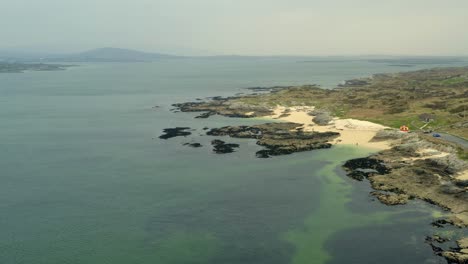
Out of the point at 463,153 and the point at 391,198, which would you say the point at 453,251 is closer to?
the point at 391,198

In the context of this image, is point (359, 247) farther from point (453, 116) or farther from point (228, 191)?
point (453, 116)

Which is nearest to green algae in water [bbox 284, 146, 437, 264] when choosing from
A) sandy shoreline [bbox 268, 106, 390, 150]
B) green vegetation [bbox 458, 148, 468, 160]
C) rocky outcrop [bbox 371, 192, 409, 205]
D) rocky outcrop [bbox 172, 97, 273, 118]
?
rocky outcrop [bbox 371, 192, 409, 205]

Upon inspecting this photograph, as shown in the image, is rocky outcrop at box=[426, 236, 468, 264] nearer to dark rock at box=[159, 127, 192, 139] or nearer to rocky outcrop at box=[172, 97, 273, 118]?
dark rock at box=[159, 127, 192, 139]

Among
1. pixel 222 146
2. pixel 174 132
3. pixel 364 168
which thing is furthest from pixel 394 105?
pixel 174 132

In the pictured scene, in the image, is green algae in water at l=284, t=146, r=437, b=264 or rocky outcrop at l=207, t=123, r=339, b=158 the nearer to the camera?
green algae in water at l=284, t=146, r=437, b=264

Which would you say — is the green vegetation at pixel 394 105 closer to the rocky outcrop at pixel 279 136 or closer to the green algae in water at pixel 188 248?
the rocky outcrop at pixel 279 136

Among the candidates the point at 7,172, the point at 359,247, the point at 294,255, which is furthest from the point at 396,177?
the point at 7,172
